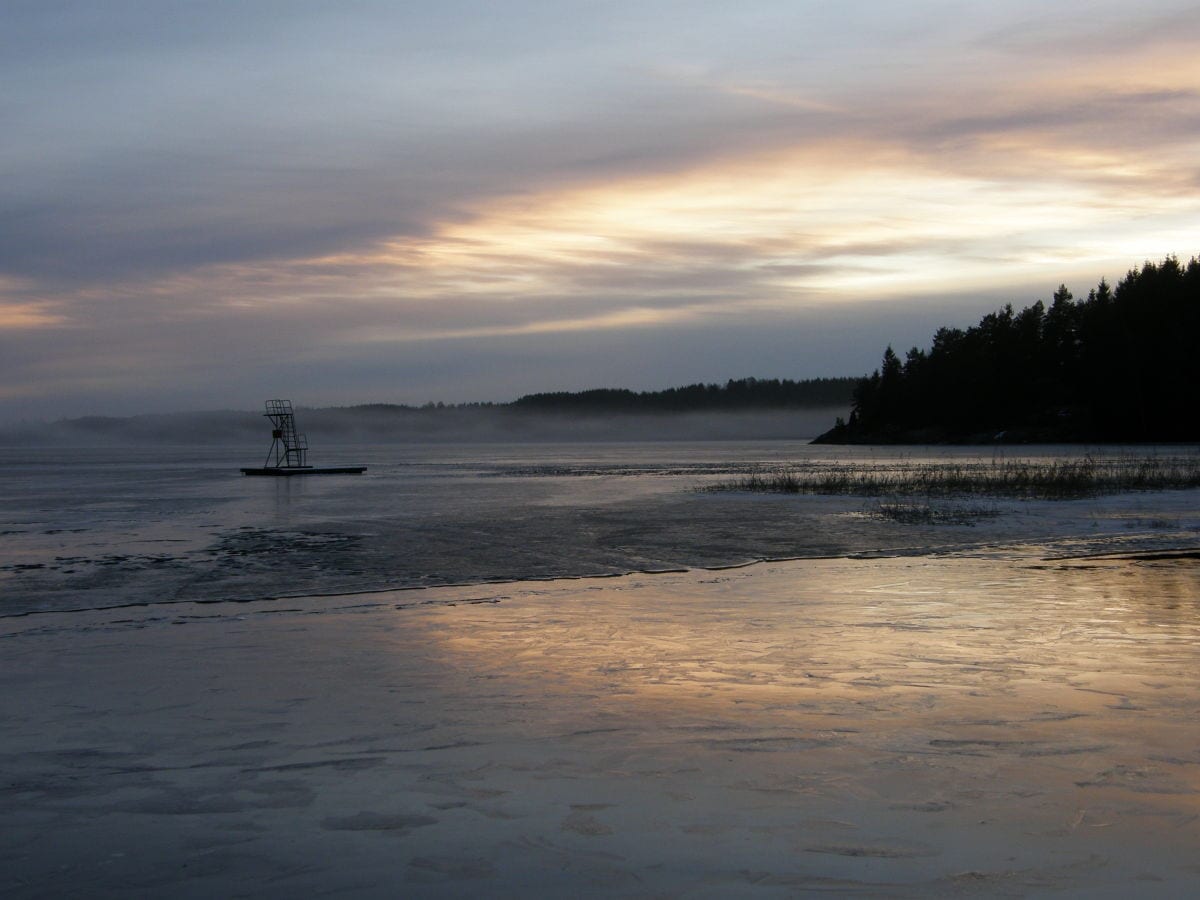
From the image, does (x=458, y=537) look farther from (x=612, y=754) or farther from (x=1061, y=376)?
(x=1061, y=376)

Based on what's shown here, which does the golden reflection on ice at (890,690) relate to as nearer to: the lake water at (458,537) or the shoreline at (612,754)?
the shoreline at (612,754)

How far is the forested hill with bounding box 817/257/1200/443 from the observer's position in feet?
325

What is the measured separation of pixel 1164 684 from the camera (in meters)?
7.96

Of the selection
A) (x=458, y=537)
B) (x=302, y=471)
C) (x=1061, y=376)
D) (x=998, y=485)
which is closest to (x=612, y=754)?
(x=458, y=537)

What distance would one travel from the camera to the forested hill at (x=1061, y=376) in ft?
325

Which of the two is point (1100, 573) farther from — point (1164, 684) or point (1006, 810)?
point (1006, 810)

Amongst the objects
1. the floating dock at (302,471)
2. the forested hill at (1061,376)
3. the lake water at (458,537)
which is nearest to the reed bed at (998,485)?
the lake water at (458,537)

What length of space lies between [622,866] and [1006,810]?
2.11m

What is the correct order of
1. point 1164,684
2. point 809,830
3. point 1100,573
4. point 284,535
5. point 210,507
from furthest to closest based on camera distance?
1. point 210,507
2. point 284,535
3. point 1100,573
4. point 1164,684
5. point 809,830

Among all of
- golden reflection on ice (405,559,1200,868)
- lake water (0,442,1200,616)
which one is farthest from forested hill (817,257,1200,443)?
golden reflection on ice (405,559,1200,868)

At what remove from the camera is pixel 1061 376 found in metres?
118

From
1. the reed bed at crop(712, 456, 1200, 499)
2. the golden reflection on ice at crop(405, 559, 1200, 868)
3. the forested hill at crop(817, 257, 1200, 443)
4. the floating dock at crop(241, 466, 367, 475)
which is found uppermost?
the forested hill at crop(817, 257, 1200, 443)

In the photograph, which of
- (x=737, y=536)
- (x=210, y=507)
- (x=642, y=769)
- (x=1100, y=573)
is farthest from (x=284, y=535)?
(x=642, y=769)

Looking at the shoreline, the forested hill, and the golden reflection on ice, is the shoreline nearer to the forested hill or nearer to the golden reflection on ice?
the golden reflection on ice
